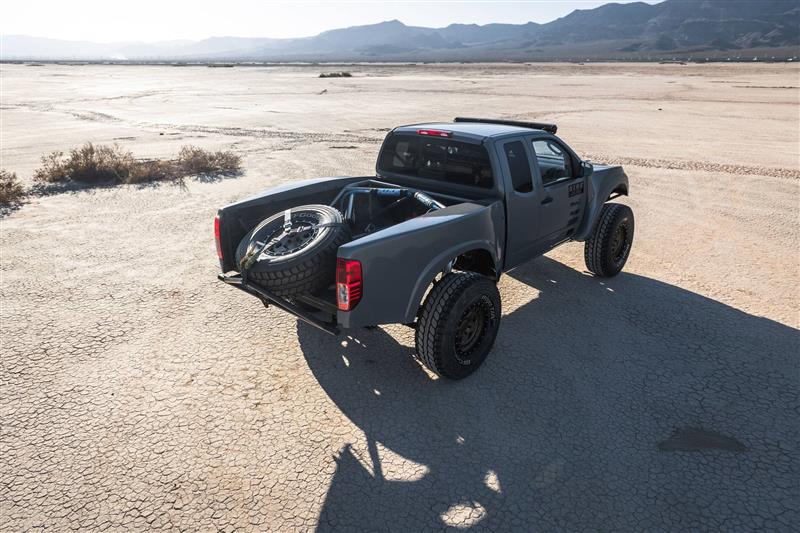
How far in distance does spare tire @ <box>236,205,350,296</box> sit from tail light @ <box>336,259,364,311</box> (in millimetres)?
384

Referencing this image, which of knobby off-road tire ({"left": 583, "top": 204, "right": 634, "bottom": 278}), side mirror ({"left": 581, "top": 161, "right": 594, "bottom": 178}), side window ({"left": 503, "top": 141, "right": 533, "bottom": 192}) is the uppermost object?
side window ({"left": 503, "top": 141, "right": 533, "bottom": 192})

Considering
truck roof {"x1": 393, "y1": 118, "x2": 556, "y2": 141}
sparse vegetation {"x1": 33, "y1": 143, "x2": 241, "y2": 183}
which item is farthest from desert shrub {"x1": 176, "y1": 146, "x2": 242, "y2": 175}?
truck roof {"x1": 393, "y1": 118, "x2": 556, "y2": 141}

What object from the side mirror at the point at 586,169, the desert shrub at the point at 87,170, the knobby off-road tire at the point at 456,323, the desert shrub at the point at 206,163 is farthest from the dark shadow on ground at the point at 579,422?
the desert shrub at the point at 87,170

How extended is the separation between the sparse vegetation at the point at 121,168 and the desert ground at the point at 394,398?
287cm

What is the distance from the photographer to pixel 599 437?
3719 mm

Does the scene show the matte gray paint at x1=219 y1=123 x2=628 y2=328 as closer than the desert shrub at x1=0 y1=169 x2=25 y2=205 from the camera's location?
Yes

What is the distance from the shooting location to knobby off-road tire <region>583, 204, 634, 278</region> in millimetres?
6168

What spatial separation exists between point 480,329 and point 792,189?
9262mm

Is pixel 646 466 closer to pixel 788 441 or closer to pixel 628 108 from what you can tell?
pixel 788 441

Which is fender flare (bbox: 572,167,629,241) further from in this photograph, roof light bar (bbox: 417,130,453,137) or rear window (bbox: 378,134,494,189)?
roof light bar (bbox: 417,130,453,137)

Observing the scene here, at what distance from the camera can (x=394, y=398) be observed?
4.16m

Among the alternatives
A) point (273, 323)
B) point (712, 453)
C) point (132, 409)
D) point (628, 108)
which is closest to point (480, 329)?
point (712, 453)

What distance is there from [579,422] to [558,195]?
8.57 ft

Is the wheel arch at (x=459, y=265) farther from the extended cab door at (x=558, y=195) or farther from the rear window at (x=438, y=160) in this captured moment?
the extended cab door at (x=558, y=195)
